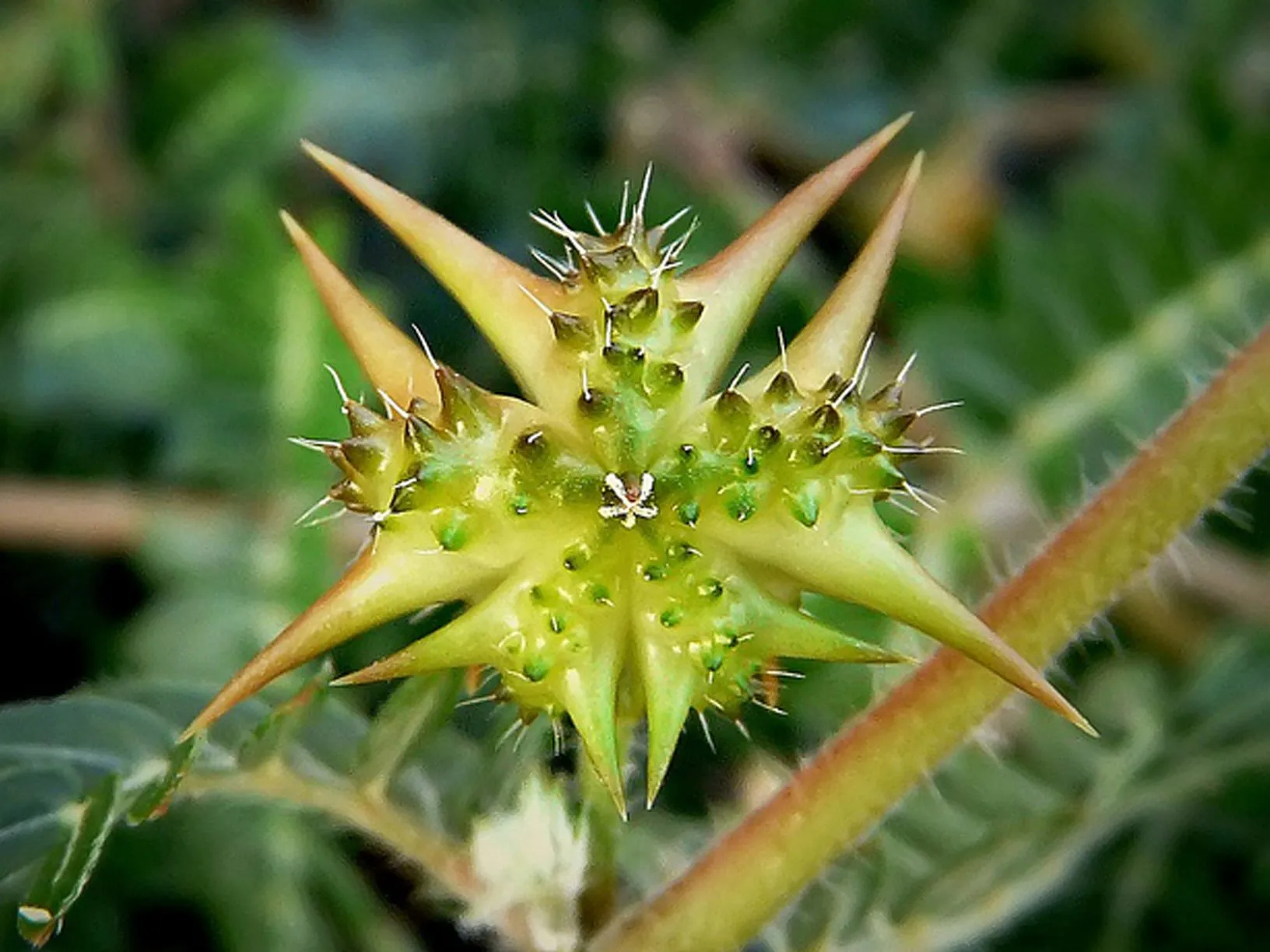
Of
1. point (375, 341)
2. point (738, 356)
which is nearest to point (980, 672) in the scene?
point (375, 341)

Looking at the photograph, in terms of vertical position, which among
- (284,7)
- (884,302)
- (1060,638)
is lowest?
(284,7)

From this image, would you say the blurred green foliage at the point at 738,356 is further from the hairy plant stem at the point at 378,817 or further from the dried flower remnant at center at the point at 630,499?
the dried flower remnant at center at the point at 630,499

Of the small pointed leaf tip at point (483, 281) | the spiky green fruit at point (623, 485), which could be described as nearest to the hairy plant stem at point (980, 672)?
the spiky green fruit at point (623, 485)

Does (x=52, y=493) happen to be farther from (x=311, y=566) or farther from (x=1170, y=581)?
(x=1170, y=581)

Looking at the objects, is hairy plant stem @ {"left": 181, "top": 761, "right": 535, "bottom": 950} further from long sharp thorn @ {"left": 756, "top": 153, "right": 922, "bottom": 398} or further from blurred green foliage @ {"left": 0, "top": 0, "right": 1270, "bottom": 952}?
long sharp thorn @ {"left": 756, "top": 153, "right": 922, "bottom": 398}

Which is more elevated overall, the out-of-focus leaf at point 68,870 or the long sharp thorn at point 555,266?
the long sharp thorn at point 555,266

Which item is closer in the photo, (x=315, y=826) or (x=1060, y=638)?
(x=1060, y=638)

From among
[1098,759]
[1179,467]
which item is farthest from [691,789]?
[1179,467]

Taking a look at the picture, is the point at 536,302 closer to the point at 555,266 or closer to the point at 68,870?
the point at 555,266
